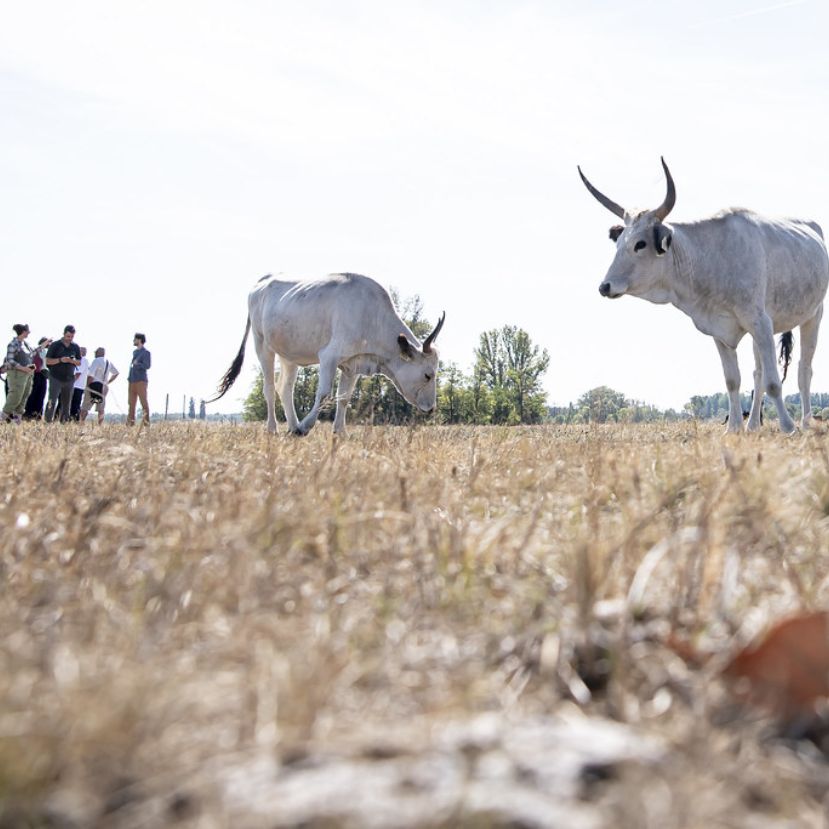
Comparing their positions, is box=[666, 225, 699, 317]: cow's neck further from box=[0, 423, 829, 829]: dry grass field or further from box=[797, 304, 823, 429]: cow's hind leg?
box=[0, 423, 829, 829]: dry grass field

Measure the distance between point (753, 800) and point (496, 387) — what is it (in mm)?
83808

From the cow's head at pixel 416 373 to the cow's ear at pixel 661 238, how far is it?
12.6 feet

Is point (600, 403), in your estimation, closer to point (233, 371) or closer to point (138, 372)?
point (233, 371)

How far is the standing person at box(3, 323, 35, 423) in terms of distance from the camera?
16891mm

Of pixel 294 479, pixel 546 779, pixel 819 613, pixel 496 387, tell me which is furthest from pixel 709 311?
pixel 496 387

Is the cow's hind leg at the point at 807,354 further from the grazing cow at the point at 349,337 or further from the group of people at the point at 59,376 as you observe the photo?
the group of people at the point at 59,376

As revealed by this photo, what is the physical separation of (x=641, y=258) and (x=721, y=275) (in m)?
0.83

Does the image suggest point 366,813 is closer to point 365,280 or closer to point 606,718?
point 606,718

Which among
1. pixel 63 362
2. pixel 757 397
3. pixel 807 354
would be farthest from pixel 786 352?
pixel 63 362

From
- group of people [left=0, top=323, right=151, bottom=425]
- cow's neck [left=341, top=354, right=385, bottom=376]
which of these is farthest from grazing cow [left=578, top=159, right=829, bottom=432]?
group of people [left=0, top=323, right=151, bottom=425]

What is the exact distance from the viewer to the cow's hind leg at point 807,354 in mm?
13234

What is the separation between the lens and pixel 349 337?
13.8m

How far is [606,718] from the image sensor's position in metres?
2.11

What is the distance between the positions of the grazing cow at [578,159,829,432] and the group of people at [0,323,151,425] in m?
8.06
